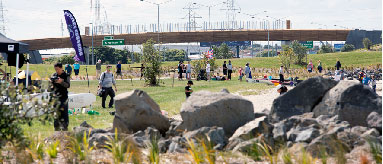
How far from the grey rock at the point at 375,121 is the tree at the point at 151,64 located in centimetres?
2148

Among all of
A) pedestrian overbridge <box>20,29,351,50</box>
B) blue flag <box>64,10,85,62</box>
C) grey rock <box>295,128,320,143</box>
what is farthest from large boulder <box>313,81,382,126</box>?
pedestrian overbridge <box>20,29,351,50</box>

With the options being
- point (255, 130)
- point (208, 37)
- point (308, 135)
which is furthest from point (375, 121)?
point (208, 37)

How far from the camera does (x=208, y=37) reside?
295 feet

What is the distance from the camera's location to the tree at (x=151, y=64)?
29.7 meters

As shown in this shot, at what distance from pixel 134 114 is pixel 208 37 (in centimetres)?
8098

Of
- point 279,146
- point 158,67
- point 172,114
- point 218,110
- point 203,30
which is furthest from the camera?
point 203,30

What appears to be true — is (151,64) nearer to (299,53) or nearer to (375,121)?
(375,121)

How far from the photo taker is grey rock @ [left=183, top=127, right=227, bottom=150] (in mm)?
8050

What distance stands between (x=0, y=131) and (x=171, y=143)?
2.50m

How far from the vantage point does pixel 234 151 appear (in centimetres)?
751

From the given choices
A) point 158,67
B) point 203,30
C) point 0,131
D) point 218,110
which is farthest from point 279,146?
point 203,30

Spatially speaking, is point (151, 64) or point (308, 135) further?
point (151, 64)

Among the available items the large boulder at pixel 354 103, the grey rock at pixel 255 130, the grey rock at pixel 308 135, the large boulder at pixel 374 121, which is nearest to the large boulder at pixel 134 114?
the grey rock at pixel 255 130

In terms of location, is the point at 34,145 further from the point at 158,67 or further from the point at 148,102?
the point at 158,67
